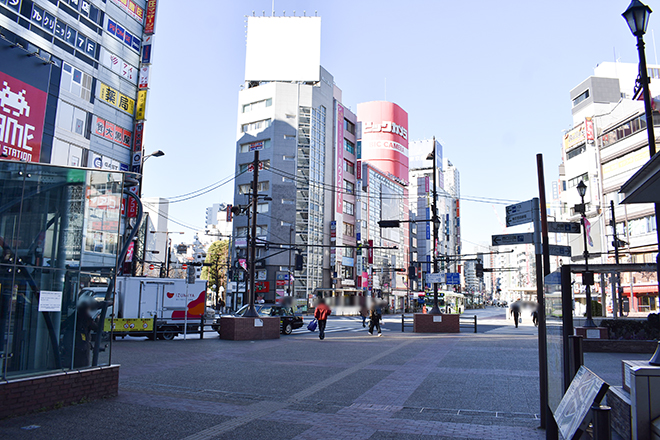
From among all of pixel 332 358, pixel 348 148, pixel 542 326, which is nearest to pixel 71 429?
pixel 542 326

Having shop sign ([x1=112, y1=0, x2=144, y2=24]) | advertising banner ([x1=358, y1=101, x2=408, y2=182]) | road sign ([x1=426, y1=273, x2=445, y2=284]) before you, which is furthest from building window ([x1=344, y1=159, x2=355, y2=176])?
road sign ([x1=426, y1=273, x2=445, y2=284])

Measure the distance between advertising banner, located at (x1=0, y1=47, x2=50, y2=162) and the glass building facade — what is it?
53.0 ft

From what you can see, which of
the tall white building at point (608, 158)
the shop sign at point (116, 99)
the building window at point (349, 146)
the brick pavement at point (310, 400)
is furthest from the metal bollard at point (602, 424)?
the building window at point (349, 146)

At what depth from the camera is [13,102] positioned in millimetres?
22000

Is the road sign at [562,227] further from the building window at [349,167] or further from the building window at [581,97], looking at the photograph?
the building window at [581,97]

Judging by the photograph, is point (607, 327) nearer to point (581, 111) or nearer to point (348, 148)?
point (348, 148)

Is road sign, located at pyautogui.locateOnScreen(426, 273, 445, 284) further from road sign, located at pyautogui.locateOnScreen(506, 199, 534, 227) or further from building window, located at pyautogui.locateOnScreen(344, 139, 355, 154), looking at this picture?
building window, located at pyautogui.locateOnScreen(344, 139, 355, 154)

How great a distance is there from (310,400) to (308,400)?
0.12 ft

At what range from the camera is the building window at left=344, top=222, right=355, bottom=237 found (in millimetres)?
77537

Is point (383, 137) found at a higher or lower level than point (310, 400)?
higher

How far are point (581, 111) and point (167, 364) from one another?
80.8m

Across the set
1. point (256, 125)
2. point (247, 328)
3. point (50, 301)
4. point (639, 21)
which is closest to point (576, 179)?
point (256, 125)

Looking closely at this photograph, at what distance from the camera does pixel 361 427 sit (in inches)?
268

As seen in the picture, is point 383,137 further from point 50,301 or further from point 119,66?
point 50,301
